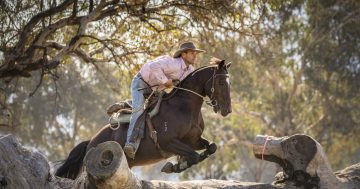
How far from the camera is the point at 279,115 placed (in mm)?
28062

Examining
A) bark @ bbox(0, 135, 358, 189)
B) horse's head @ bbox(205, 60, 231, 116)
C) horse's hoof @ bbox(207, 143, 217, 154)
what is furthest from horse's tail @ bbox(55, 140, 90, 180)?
bark @ bbox(0, 135, 358, 189)

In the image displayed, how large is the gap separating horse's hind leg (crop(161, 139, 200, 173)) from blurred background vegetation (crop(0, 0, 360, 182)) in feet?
12.4

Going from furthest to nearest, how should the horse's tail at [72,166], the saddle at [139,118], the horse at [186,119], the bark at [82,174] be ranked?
the horse's tail at [72,166], the saddle at [139,118], the horse at [186,119], the bark at [82,174]

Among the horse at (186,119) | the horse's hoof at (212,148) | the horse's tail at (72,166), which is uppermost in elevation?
the horse at (186,119)

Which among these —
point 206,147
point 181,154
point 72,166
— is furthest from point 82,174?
point 72,166

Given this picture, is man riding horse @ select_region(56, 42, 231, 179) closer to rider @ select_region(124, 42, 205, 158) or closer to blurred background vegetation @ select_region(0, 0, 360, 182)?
rider @ select_region(124, 42, 205, 158)

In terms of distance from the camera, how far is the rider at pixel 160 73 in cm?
906

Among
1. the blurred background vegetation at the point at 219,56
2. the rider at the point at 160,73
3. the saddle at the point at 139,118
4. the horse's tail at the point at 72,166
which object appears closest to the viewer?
the saddle at the point at 139,118

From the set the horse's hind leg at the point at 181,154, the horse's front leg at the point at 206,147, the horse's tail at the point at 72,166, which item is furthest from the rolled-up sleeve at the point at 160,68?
the horse's tail at the point at 72,166

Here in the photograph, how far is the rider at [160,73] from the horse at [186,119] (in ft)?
0.68

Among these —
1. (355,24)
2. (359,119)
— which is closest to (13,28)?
(355,24)

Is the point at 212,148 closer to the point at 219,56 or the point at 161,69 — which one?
the point at 161,69

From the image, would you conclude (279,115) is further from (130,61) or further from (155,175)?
(155,175)

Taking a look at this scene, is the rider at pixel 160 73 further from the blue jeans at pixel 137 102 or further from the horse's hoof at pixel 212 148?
the horse's hoof at pixel 212 148
